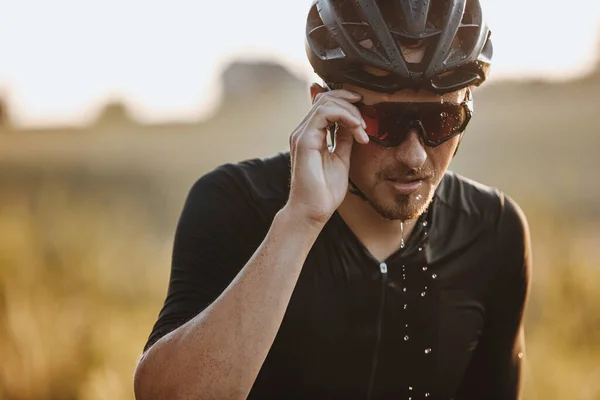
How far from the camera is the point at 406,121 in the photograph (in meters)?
2.55

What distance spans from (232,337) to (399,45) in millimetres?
1205

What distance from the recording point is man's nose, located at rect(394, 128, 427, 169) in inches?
102

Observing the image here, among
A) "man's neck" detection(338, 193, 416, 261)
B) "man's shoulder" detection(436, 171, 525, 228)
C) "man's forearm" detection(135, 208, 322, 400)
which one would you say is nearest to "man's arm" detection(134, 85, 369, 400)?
"man's forearm" detection(135, 208, 322, 400)

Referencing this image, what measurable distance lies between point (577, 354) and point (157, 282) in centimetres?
392

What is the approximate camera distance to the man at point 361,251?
92.4 inches

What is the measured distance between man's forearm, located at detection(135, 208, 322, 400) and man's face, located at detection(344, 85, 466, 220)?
423 mm

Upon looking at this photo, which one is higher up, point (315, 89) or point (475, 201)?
point (315, 89)

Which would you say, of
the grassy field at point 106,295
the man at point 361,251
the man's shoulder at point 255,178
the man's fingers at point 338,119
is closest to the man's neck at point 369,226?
the man at point 361,251

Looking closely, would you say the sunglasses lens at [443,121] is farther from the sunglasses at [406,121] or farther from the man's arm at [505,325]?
the man's arm at [505,325]

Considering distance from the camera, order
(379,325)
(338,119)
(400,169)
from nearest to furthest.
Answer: (338,119) → (400,169) → (379,325)

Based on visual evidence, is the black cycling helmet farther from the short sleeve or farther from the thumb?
the short sleeve

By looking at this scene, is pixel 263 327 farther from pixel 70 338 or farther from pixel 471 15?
pixel 70 338

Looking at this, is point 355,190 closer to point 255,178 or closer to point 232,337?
point 255,178

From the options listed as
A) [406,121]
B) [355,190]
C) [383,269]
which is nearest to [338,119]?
[406,121]
